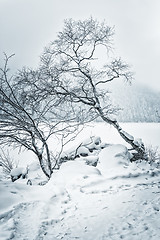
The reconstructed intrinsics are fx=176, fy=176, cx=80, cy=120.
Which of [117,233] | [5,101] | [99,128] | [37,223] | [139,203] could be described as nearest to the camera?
[117,233]

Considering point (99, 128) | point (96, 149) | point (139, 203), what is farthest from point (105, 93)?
point (99, 128)

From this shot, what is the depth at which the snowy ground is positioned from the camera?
2.51 metres

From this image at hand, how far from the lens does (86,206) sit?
134 inches

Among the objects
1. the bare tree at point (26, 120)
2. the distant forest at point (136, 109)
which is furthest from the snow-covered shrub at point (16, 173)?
the distant forest at point (136, 109)

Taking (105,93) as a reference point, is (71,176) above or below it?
below

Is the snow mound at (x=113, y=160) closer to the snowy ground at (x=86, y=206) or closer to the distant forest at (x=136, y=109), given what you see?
the snowy ground at (x=86, y=206)

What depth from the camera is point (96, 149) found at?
13.9 metres

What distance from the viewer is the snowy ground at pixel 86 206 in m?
2.51

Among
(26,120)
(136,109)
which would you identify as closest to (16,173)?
(26,120)

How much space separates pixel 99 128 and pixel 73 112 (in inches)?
2436

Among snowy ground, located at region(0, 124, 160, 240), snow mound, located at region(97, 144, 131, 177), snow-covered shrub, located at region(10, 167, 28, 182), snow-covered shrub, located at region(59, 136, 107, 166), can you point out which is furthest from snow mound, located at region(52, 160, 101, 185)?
snow-covered shrub, located at region(59, 136, 107, 166)

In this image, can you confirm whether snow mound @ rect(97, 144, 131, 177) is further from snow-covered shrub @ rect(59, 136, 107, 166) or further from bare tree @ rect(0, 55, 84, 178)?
snow-covered shrub @ rect(59, 136, 107, 166)

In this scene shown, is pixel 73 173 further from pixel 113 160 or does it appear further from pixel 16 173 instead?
pixel 16 173

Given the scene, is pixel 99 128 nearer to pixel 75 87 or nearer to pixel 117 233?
pixel 75 87
